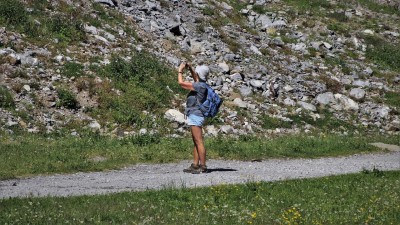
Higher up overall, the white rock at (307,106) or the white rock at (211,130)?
the white rock at (211,130)

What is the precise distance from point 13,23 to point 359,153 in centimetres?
1438

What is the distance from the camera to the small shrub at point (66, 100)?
21250 millimetres

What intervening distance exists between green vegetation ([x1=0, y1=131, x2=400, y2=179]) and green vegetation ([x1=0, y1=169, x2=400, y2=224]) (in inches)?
147

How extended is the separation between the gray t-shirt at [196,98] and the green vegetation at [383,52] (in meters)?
22.1

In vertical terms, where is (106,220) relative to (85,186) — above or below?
above

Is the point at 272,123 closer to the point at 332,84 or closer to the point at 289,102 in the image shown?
the point at 289,102

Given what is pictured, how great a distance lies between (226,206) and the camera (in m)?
10.6

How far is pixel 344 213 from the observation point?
419 inches

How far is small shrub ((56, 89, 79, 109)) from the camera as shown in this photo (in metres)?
21.2

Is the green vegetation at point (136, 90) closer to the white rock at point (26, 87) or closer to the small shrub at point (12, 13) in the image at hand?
the white rock at point (26, 87)

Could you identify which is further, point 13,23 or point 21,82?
point 13,23

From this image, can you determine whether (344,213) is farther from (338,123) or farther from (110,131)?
(338,123)

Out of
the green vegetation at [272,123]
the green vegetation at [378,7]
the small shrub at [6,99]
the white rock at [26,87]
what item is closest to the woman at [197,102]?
the small shrub at [6,99]

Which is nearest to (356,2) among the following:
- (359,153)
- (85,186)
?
(359,153)
